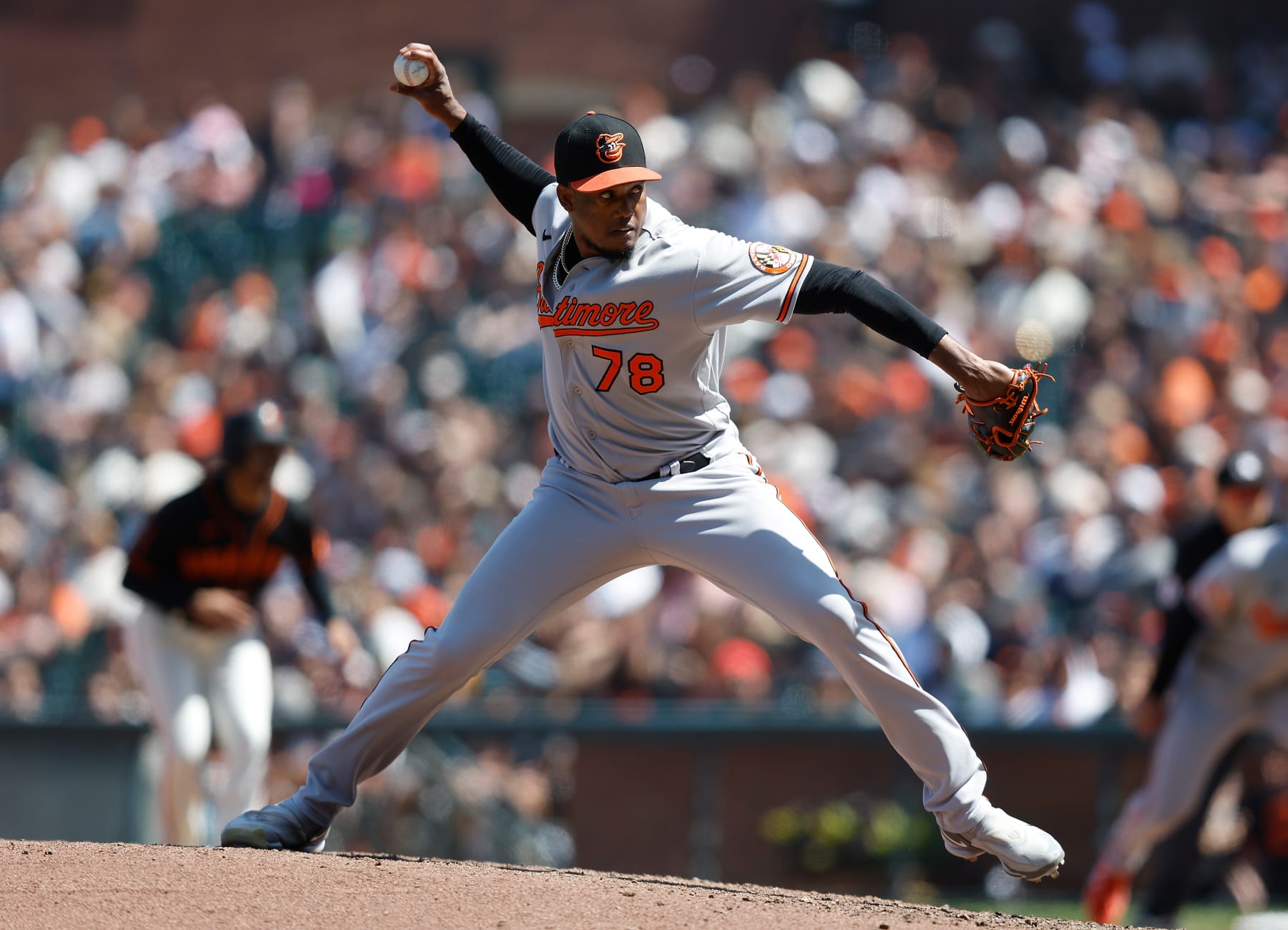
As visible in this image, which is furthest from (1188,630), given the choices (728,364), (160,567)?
(728,364)

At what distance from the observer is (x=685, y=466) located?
3.83 m

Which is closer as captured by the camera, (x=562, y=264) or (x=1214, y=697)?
(x=562, y=264)

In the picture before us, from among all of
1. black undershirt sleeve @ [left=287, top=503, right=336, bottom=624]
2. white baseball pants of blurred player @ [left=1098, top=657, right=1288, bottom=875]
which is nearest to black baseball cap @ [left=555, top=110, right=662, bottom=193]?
black undershirt sleeve @ [left=287, top=503, right=336, bottom=624]

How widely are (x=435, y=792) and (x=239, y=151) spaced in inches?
266

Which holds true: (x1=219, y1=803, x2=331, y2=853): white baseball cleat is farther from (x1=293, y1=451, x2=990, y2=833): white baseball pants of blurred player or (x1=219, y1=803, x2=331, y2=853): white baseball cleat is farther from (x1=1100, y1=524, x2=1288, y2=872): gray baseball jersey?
(x1=1100, y1=524, x2=1288, y2=872): gray baseball jersey

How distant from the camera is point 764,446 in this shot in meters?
9.73

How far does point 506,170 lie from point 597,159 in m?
0.57

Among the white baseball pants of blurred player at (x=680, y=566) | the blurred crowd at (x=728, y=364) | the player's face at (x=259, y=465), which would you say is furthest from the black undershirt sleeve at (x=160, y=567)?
the blurred crowd at (x=728, y=364)

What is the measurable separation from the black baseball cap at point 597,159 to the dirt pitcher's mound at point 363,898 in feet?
5.39

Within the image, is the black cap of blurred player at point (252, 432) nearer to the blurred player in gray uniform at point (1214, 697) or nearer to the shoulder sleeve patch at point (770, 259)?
the shoulder sleeve patch at point (770, 259)

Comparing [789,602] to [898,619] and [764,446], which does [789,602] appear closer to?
[898,619]

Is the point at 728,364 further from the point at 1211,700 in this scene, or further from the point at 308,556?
the point at 308,556

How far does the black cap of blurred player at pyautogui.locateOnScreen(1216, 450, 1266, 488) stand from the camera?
611 centimetres

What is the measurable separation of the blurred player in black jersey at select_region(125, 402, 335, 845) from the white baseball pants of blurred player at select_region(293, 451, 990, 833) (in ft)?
5.70
